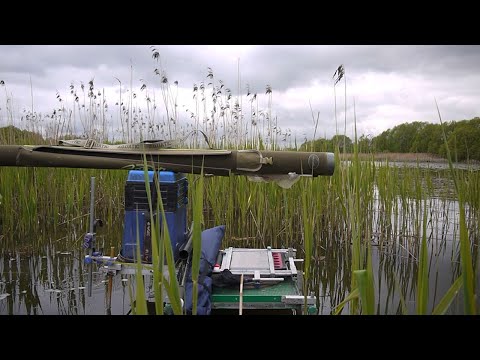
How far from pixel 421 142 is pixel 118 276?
144 inches

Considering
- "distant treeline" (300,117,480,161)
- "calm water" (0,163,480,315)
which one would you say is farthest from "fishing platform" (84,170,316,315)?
"distant treeline" (300,117,480,161)

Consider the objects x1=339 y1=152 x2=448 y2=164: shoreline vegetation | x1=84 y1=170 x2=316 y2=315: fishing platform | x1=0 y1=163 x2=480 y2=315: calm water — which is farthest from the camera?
x1=339 y1=152 x2=448 y2=164: shoreline vegetation

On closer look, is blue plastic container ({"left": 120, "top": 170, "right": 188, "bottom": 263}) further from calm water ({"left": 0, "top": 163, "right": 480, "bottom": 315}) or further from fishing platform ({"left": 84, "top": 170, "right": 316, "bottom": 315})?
calm water ({"left": 0, "top": 163, "right": 480, "bottom": 315})

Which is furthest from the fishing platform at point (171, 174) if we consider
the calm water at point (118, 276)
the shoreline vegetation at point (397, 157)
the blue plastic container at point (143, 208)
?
the shoreline vegetation at point (397, 157)

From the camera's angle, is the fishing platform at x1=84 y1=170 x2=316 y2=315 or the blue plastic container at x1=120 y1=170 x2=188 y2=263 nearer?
the fishing platform at x1=84 y1=170 x2=316 y2=315

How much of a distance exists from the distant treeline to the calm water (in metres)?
0.39

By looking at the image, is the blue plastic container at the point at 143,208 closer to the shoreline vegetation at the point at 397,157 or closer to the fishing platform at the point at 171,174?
the fishing platform at the point at 171,174

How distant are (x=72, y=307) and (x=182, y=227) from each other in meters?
1.09

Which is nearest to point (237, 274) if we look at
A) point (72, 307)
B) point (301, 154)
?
point (301, 154)

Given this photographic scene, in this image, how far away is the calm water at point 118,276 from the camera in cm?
340

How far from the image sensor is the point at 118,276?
4090 millimetres

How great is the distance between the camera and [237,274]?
2898 mm

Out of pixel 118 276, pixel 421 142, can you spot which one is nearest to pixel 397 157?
pixel 421 142

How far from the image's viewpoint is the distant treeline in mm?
4109
